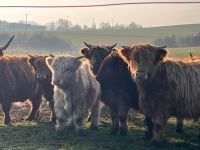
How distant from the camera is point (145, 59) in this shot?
22.5 ft

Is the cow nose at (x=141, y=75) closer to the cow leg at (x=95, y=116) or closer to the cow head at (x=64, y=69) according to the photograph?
the cow head at (x=64, y=69)

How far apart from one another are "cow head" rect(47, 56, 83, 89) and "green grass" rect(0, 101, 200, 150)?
1053 millimetres

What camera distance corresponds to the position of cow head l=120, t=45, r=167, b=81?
6.76 meters

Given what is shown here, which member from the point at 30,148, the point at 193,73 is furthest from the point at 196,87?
the point at 30,148

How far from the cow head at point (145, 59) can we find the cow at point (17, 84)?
3.89m

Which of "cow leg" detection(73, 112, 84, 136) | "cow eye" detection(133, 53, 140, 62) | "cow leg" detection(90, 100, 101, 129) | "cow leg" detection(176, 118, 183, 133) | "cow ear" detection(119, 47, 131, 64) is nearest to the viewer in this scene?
"cow eye" detection(133, 53, 140, 62)

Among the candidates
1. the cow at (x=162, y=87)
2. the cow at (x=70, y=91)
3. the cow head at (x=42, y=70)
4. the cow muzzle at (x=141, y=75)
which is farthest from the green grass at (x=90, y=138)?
the cow muzzle at (x=141, y=75)

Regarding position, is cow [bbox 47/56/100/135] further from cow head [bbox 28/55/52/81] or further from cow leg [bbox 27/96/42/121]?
cow leg [bbox 27/96/42/121]

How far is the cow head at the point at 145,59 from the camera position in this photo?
6762 millimetres

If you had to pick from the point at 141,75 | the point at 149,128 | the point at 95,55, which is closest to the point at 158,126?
the point at 149,128

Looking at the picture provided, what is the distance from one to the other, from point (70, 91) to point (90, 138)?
96 cm

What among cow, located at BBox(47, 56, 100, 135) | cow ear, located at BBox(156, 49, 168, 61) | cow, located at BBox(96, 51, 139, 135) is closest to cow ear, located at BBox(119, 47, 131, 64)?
cow ear, located at BBox(156, 49, 168, 61)

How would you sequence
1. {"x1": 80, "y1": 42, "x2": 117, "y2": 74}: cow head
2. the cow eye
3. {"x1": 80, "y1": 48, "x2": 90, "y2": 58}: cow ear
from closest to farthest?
the cow eye < {"x1": 80, "y1": 42, "x2": 117, "y2": 74}: cow head < {"x1": 80, "y1": 48, "x2": 90, "y2": 58}: cow ear

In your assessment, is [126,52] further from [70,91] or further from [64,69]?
[70,91]
